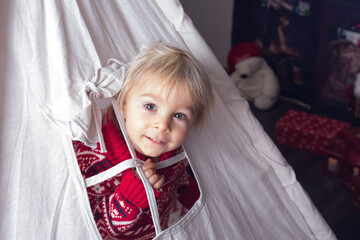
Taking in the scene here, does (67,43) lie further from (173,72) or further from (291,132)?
(291,132)

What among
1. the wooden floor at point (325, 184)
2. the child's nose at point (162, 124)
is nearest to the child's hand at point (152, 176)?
the child's nose at point (162, 124)

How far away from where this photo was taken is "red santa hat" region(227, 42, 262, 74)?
227cm

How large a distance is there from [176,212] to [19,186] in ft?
1.38

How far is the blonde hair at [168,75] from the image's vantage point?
3.15ft

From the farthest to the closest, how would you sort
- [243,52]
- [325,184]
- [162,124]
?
[243,52] → [325,184] → [162,124]

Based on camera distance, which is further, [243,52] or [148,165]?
[243,52]

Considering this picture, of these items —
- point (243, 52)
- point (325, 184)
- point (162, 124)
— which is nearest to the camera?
point (162, 124)

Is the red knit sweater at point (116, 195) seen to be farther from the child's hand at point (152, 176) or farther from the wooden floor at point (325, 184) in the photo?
the wooden floor at point (325, 184)

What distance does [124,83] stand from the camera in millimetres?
1023

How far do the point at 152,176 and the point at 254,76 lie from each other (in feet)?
4.69

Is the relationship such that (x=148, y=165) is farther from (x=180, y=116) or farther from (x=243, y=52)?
(x=243, y=52)

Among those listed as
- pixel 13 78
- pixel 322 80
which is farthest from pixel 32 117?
pixel 322 80

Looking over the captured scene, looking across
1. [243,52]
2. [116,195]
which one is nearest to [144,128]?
[116,195]

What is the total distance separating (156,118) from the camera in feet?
3.18
